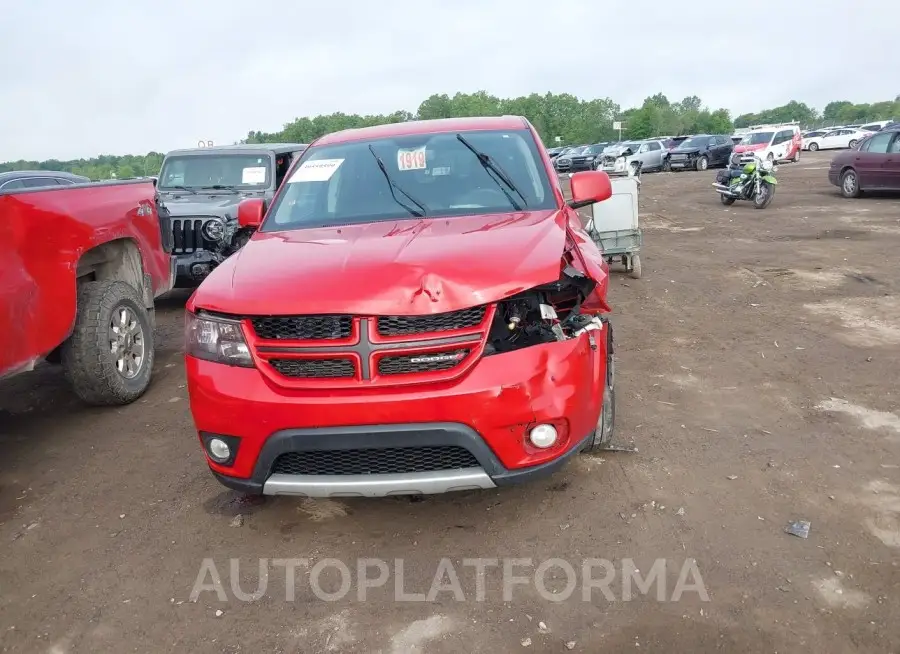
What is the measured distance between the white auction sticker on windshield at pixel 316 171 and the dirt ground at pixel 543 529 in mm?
1767

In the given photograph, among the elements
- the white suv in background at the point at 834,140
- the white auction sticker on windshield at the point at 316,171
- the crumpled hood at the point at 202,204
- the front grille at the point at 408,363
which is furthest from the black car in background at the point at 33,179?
the white suv in background at the point at 834,140

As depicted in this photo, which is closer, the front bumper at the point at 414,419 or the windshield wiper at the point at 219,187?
the front bumper at the point at 414,419

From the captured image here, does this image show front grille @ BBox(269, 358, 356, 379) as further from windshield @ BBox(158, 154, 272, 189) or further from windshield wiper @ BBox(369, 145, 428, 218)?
windshield @ BBox(158, 154, 272, 189)

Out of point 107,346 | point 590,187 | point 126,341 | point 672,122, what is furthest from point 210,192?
point 672,122

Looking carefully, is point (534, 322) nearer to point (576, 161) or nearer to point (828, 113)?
point (576, 161)

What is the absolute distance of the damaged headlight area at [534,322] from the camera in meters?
2.84

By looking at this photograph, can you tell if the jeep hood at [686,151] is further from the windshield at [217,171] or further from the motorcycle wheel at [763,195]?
the windshield at [217,171]

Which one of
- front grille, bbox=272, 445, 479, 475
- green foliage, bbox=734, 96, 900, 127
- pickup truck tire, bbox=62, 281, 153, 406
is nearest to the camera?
front grille, bbox=272, 445, 479, 475

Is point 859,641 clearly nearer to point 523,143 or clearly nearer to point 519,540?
point 519,540

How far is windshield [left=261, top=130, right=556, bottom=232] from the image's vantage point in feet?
12.5

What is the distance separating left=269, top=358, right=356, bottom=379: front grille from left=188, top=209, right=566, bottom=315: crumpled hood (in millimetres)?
213

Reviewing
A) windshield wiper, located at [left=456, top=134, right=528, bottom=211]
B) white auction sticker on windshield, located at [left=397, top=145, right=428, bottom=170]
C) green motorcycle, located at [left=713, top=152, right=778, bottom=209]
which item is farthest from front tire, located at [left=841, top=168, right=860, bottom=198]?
white auction sticker on windshield, located at [left=397, top=145, right=428, bottom=170]

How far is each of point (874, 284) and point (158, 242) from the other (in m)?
7.18

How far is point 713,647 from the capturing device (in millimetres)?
2361
